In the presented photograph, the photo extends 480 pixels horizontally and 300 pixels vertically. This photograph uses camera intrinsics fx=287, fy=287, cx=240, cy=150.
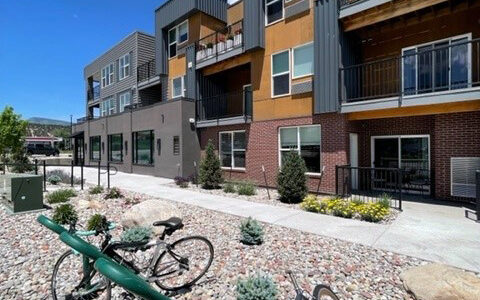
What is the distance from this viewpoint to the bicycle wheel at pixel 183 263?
13.8 ft

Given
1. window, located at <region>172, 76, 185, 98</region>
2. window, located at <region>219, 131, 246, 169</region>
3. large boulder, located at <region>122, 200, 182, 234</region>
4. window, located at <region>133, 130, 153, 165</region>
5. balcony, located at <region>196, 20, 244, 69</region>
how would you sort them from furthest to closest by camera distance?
window, located at <region>133, 130, 153, 165</region>
window, located at <region>172, 76, 185, 98</region>
window, located at <region>219, 131, 246, 169</region>
balcony, located at <region>196, 20, 244, 69</region>
large boulder, located at <region>122, 200, 182, 234</region>

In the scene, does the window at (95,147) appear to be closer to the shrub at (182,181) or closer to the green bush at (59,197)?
the shrub at (182,181)

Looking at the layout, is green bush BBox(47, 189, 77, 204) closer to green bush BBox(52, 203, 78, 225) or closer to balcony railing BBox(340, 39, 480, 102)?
green bush BBox(52, 203, 78, 225)

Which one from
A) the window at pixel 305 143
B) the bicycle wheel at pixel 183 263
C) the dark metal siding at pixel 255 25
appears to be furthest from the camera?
the dark metal siding at pixel 255 25

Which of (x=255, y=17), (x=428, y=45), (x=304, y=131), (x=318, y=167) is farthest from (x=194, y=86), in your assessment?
(x=428, y=45)

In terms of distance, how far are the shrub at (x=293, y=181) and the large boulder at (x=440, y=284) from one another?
5.80m

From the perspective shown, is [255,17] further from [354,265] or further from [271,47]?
[354,265]

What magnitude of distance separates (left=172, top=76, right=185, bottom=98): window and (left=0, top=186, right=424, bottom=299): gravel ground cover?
12.6 m

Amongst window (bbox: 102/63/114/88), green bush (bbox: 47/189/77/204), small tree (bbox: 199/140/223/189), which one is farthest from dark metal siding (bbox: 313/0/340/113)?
window (bbox: 102/63/114/88)

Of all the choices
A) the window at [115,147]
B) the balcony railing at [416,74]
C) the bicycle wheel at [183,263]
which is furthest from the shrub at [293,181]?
the window at [115,147]

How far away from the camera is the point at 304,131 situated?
40.6 ft

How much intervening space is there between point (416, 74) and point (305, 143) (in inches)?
190

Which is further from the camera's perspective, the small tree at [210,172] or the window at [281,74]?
the small tree at [210,172]

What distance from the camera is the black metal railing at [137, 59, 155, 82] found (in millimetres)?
21703
